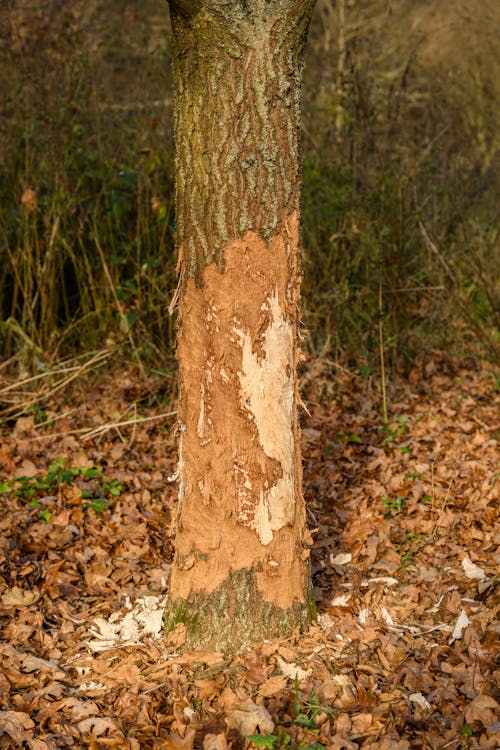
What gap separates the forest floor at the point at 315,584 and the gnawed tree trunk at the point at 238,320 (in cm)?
26

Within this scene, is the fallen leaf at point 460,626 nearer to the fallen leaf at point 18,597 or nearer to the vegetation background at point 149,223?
the fallen leaf at point 18,597

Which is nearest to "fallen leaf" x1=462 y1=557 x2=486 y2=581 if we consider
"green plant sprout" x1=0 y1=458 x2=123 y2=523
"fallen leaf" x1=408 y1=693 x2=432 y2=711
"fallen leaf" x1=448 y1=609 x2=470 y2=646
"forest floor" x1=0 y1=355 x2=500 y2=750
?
"forest floor" x1=0 y1=355 x2=500 y2=750

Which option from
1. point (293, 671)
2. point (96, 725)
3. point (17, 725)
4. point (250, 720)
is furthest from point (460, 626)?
point (17, 725)

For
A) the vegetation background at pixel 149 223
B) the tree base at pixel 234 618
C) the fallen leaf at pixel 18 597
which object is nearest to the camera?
the tree base at pixel 234 618

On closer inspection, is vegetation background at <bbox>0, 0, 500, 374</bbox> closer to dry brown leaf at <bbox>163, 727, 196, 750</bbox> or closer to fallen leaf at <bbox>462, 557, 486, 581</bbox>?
fallen leaf at <bbox>462, 557, 486, 581</bbox>

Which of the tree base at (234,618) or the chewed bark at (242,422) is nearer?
the chewed bark at (242,422)

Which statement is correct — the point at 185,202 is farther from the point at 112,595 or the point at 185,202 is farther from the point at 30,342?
the point at 30,342

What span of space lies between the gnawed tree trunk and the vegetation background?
107 inches

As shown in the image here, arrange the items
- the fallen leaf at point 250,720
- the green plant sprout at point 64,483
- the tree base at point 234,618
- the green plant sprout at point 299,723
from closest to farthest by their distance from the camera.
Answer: the green plant sprout at point 299,723 < the fallen leaf at point 250,720 < the tree base at point 234,618 < the green plant sprout at point 64,483

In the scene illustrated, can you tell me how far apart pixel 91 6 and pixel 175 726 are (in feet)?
27.8

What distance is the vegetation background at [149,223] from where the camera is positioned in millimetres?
5637

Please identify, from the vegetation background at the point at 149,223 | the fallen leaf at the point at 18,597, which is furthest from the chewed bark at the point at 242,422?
the vegetation background at the point at 149,223

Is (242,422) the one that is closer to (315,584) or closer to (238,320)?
(238,320)

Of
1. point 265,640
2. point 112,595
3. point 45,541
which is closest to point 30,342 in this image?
point 45,541
